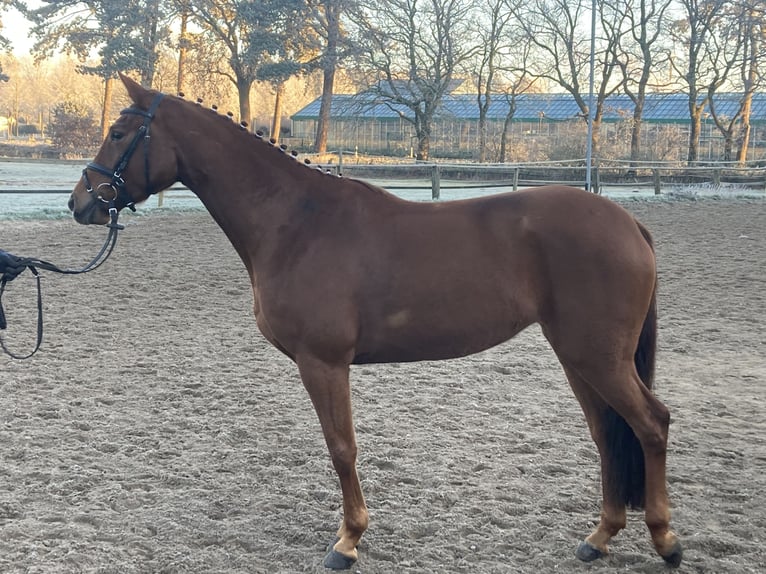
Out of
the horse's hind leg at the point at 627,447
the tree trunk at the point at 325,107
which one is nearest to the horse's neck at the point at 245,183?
the horse's hind leg at the point at 627,447

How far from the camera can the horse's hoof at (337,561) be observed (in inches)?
113

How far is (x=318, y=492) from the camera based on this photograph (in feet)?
11.6

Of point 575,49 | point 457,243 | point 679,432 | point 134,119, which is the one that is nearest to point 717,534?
point 679,432

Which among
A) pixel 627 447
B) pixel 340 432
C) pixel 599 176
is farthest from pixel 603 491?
Answer: pixel 599 176

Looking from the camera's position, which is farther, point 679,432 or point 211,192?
point 679,432

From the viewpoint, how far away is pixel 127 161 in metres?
2.98

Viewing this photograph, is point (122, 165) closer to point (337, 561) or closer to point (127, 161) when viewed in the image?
point (127, 161)

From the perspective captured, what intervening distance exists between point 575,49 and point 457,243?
32377 millimetres

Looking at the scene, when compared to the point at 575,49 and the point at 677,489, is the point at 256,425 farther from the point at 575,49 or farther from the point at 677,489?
the point at 575,49

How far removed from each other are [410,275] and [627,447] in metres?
1.18

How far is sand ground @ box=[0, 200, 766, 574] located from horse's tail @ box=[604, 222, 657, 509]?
0.78ft

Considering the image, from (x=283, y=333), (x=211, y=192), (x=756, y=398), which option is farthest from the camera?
(x=756, y=398)

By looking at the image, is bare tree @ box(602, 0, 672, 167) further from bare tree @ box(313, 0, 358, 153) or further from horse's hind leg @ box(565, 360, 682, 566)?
horse's hind leg @ box(565, 360, 682, 566)

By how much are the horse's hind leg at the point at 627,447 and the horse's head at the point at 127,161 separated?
1.93 metres
